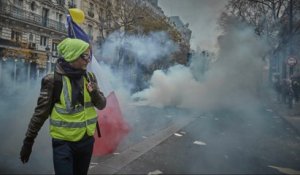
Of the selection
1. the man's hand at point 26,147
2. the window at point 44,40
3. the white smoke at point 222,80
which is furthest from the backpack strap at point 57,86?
the window at point 44,40

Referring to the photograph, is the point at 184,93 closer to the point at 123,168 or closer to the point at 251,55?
→ the point at 251,55

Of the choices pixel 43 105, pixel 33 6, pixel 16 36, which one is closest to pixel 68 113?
pixel 43 105

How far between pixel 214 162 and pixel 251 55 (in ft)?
47.7

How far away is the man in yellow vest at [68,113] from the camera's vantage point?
7.88 feet

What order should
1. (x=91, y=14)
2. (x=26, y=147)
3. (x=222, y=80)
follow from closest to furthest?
1. (x=26, y=147)
2. (x=222, y=80)
3. (x=91, y=14)

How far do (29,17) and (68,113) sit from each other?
27987mm

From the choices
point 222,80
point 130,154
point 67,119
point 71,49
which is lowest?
point 130,154

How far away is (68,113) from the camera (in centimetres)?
243

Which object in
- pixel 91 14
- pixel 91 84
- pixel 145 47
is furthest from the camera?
pixel 91 14

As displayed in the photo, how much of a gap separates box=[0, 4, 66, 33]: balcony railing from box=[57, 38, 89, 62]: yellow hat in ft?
80.2

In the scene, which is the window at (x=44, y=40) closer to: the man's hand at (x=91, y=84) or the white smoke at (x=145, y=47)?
the white smoke at (x=145, y=47)

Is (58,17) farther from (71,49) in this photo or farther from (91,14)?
(71,49)

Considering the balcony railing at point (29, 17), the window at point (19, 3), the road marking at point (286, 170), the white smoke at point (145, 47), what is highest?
the window at point (19, 3)

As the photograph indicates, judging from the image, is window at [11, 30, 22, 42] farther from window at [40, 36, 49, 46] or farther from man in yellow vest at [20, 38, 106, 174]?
man in yellow vest at [20, 38, 106, 174]
